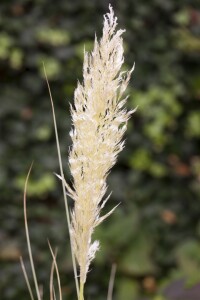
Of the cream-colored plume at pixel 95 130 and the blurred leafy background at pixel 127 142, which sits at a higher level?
the blurred leafy background at pixel 127 142

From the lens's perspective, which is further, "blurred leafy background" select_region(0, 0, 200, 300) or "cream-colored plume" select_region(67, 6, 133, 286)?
"blurred leafy background" select_region(0, 0, 200, 300)

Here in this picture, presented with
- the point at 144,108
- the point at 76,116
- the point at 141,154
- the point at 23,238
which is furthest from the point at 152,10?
the point at 76,116

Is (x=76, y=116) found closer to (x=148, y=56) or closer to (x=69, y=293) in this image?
(x=69, y=293)

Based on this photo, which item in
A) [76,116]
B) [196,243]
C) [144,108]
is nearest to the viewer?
[76,116]

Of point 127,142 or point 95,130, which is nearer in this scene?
point 95,130

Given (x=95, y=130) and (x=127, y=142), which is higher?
(x=127, y=142)

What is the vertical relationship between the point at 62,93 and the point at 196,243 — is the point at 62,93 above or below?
above

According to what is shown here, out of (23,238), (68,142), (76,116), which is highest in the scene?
(68,142)

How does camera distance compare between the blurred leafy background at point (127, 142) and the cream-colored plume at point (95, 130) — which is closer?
the cream-colored plume at point (95, 130)
